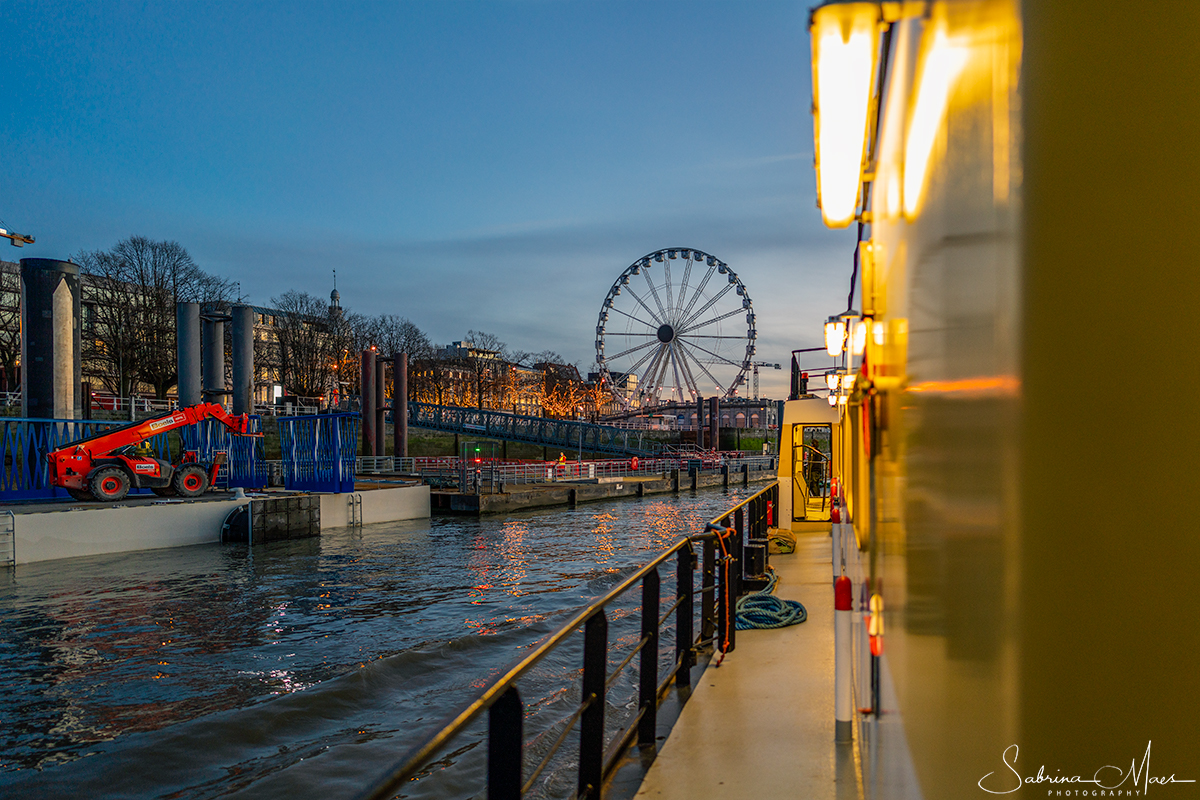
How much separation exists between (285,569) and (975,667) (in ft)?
52.2

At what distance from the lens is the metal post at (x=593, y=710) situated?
3.16 metres

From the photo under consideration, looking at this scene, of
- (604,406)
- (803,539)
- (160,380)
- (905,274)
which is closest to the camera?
(905,274)

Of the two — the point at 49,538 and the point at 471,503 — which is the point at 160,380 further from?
the point at 49,538

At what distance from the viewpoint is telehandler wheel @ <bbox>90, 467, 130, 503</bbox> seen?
17562 millimetres

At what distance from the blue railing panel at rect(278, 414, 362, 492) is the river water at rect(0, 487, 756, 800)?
17.1 feet

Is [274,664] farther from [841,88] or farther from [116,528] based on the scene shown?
[116,528]

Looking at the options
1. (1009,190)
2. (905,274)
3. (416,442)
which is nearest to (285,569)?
(905,274)

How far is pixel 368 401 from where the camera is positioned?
108ft

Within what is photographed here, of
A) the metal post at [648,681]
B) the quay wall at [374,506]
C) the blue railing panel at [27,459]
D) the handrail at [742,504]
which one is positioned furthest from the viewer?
the quay wall at [374,506]

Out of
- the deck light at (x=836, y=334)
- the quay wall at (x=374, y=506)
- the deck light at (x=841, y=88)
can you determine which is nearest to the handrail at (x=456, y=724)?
the deck light at (x=841, y=88)

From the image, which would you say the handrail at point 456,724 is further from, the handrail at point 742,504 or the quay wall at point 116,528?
the quay wall at point 116,528

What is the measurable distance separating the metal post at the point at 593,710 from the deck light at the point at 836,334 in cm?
654

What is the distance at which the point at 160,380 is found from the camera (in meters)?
42.2

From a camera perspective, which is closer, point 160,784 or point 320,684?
point 160,784
